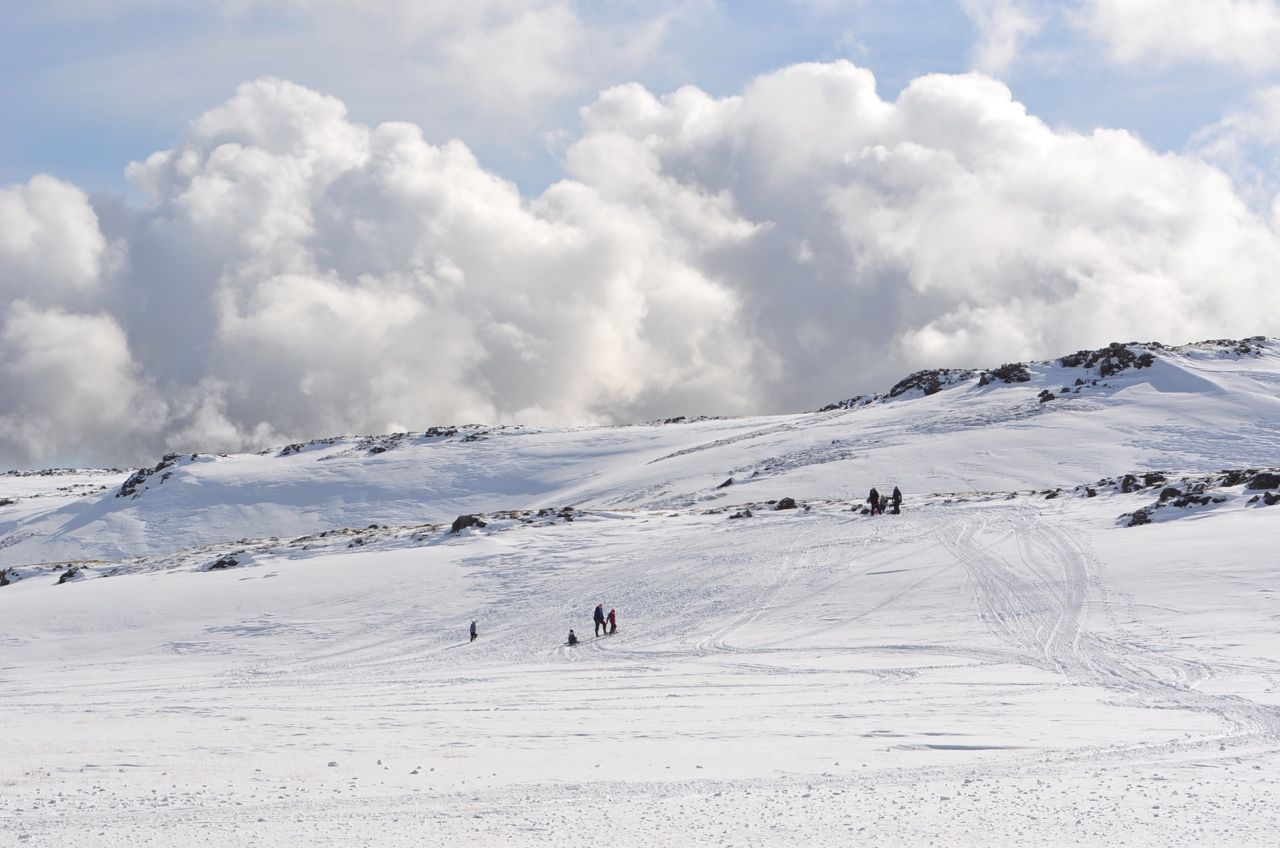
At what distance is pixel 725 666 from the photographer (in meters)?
22.2

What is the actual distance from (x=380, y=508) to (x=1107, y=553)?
5583 centimetres

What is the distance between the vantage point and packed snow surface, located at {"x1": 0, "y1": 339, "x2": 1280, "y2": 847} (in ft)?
36.5

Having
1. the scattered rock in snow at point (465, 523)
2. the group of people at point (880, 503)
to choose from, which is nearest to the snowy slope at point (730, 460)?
the group of people at point (880, 503)

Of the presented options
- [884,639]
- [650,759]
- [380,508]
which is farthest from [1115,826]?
[380,508]

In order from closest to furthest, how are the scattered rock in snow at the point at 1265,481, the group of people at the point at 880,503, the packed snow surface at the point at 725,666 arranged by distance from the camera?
the packed snow surface at the point at 725,666
the scattered rock in snow at the point at 1265,481
the group of people at the point at 880,503

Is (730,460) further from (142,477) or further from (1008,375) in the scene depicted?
(142,477)

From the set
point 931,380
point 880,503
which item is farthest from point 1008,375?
point 880,503

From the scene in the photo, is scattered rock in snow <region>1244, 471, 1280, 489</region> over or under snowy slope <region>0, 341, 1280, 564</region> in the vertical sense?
under

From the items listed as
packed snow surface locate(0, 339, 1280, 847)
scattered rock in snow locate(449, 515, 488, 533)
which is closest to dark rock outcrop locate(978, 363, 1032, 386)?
packed snow surface locate(0, 339, 1280, 847)

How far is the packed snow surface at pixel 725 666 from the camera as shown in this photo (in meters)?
11.1

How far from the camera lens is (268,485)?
274 feet

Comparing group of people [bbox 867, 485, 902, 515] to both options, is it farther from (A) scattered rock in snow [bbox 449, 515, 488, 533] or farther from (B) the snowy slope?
(A) scattered rock in snow [bbox 449, 515, 488, 533]

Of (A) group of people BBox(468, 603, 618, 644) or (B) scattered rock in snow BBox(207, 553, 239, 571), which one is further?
(B) scattered rock in snow BBox(207, 553, 239, 571)

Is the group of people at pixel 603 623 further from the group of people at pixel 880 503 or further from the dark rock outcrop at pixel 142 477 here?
the dark rock outcrop at pixel 142 477
